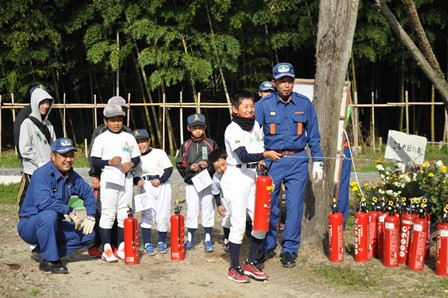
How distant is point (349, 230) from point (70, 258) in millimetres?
3224

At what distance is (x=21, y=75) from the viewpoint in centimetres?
1627

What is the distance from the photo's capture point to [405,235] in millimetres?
6348

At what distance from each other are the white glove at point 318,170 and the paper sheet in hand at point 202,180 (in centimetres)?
120

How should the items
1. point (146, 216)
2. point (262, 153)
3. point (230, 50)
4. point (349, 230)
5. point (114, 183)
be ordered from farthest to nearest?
point (230, 50) < point (349, 230) < point (146, 216) < point (114, 183) < point (262, 153)

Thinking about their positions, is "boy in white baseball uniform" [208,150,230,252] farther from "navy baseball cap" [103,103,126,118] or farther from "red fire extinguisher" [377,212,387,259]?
"red fire extinguisher" [377,212,387,259]

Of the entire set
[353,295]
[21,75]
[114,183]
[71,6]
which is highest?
[71,6]

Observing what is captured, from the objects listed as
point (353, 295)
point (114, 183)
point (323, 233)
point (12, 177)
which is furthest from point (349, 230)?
point (12, 177)

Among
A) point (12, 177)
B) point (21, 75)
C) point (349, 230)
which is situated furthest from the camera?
point (21, 75)

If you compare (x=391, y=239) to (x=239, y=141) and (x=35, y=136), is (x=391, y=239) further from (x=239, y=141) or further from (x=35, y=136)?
(x=35, y=136)

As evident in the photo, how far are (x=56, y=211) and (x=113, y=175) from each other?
681mm

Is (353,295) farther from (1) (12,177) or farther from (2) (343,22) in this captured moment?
(1) (12,177)

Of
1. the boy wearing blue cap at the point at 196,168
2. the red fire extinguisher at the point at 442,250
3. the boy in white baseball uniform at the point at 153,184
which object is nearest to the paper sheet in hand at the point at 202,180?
the boy wearing blue cap at the point at 196,168

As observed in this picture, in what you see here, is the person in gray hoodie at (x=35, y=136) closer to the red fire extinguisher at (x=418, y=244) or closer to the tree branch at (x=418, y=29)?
the red fire extinguisher at (x=418, y=244)

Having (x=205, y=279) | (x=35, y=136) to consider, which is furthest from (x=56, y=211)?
(x=205, y=279)
